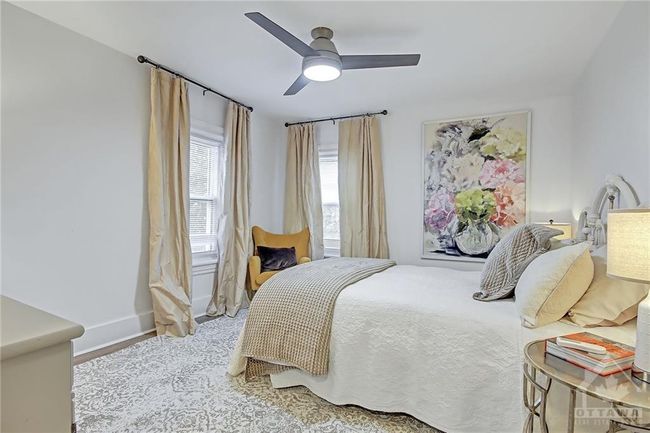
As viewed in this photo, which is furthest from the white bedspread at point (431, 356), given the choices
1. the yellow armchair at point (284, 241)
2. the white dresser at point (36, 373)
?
the yellow armchair at point (284, 241)

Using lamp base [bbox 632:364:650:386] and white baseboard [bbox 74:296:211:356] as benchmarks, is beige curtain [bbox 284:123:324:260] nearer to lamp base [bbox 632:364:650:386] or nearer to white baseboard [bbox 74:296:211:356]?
white baseboard [bbox 74:296:211:356]

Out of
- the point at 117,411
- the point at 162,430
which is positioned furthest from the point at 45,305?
the point at 162,430

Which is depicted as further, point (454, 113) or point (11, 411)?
point (454, 113)

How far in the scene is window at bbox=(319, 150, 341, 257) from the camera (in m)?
4.77

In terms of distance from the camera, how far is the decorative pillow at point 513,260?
203 centimetres

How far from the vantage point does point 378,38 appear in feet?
8.51

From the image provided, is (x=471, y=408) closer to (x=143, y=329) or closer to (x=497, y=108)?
(x=143, y=329)

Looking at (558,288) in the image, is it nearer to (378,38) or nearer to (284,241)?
(378,38)

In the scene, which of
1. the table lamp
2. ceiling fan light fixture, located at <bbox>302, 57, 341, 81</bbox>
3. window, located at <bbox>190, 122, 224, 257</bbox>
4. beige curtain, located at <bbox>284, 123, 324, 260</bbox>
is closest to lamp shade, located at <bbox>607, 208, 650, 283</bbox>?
the table lamp

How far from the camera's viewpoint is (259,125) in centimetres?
466

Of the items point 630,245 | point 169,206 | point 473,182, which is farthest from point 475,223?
point 169,206

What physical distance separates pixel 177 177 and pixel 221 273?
119cm

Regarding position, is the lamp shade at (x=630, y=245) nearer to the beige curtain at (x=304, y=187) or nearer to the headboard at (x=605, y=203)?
the headboard at (x=605, y=203)

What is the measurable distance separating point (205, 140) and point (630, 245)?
3.65m
